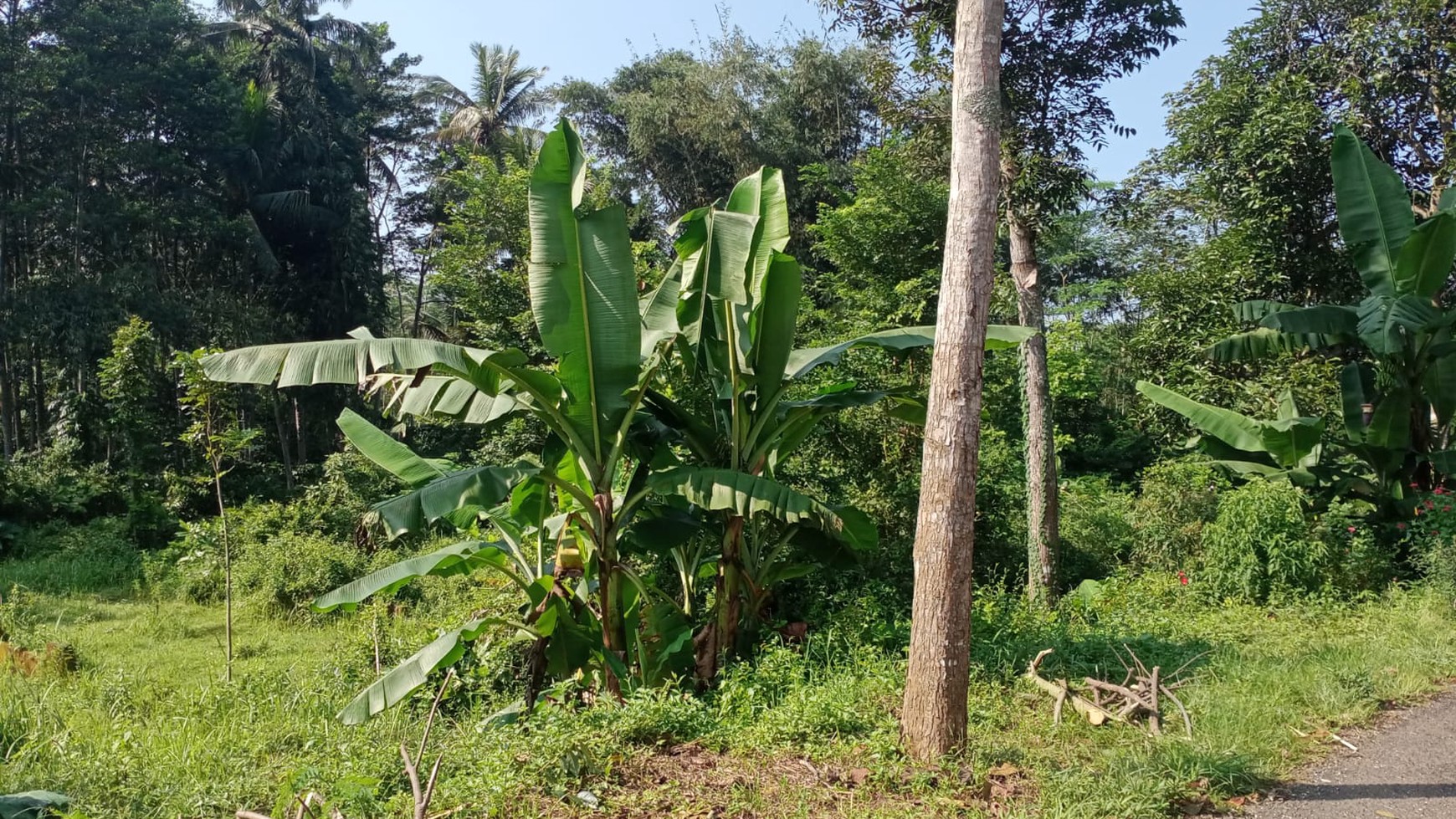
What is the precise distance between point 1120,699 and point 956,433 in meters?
2.04

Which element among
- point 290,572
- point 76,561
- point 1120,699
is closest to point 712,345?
point 1120,699

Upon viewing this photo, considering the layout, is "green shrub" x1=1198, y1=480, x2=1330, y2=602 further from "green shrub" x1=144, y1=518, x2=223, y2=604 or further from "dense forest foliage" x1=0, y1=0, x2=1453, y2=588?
"green shrub" x1=144, y1=518, x2=223, y2=604

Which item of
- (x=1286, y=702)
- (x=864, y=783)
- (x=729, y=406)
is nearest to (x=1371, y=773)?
(x=1286, y=702)

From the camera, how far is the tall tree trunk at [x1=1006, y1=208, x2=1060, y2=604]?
8.16 metres

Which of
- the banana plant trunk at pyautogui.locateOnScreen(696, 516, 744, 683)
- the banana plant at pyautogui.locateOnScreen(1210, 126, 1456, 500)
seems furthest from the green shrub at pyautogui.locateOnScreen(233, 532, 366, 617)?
the banana plant at pyautogui.locateOnScreen(1210, 126, 1456, 500)

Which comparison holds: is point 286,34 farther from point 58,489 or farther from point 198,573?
point 198,573

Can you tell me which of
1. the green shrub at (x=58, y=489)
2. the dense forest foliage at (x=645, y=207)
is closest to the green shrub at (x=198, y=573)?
the dense forest foliage at (x=645, y=207)

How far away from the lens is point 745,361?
6.29 metres

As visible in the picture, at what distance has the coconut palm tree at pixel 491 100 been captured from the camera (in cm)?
2794

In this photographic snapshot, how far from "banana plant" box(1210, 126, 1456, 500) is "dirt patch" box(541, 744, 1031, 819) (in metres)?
6.81

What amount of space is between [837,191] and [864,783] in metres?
16.6

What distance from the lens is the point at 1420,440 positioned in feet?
29.7

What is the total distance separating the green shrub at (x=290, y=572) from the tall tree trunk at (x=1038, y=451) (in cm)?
866

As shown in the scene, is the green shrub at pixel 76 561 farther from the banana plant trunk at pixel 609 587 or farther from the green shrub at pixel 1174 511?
the green shrub at pixel 1174 511
